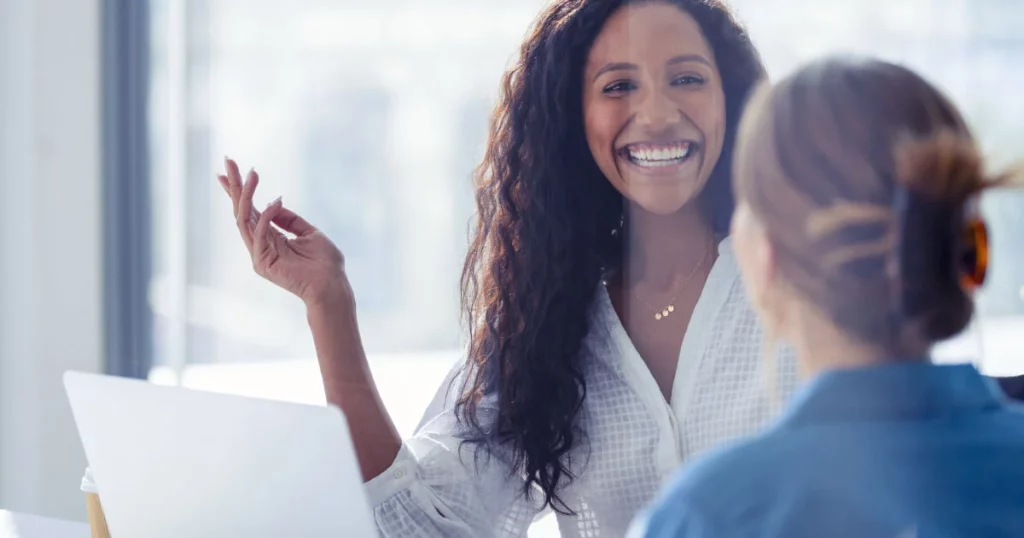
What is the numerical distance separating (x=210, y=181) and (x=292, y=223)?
2.51 ft

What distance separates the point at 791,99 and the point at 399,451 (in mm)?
616

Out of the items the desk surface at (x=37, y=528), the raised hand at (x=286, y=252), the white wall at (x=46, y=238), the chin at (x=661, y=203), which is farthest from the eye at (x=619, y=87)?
the white wall at (x=46, y=238)

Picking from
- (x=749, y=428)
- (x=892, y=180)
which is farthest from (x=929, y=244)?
(x=749, y=428)

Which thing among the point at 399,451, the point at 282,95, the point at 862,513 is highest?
the point at 282,95

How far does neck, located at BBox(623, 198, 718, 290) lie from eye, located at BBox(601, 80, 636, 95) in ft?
0.41

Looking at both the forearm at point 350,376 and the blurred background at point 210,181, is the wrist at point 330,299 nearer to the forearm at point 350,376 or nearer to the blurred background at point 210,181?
the forearm at point 350,376

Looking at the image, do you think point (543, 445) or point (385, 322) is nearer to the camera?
point (543, 445)

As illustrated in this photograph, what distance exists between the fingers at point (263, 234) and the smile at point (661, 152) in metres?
0.37

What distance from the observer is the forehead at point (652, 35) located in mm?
968

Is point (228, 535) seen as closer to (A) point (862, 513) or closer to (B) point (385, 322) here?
(A) point (862, 513)

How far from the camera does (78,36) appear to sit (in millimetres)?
1803

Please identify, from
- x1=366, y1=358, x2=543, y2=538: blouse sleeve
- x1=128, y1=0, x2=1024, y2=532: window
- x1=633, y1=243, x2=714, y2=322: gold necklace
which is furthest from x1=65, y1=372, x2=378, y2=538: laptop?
x1=128, y1=0, x2=1024, y2=532: window

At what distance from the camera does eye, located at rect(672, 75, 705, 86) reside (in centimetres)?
97

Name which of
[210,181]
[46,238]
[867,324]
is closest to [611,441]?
[867,324]
